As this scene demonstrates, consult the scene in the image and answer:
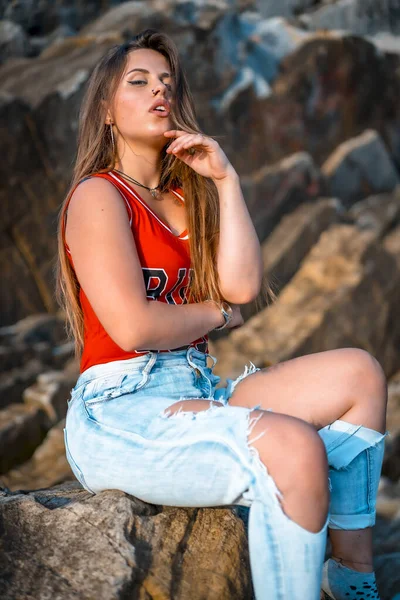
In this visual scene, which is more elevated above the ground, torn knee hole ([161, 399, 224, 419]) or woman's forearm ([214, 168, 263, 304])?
woman's forearm ([214, 168, 263, 304])

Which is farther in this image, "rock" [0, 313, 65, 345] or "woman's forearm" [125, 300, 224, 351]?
"rock" [0, 313, 65, 345]

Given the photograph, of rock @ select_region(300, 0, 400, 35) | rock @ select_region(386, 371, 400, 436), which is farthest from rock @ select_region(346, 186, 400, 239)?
rock @ select_region(300, 0, 400, 35)

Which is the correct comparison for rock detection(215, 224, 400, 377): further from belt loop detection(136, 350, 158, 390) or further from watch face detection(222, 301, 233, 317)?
belt loop detection(136, 350, 158, 390)

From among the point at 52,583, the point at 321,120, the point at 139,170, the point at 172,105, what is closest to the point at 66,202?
the point at 139,170

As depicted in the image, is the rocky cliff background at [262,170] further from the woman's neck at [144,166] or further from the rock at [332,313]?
the woman's neck at [144,166]

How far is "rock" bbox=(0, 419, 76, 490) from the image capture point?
4.76 m

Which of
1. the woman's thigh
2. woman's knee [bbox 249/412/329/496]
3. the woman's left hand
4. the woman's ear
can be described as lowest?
the woman's thigh

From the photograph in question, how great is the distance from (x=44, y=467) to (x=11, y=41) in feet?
14.3

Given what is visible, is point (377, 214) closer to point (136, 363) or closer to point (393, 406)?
point (393, 406)

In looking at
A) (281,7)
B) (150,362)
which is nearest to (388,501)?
(150,362)

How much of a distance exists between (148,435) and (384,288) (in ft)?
16.8

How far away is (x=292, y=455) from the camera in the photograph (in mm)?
1578

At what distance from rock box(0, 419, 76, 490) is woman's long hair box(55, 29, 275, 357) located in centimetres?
273

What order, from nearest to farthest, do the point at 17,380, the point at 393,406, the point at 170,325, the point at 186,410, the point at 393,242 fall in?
1. the point at 186,410
2. the point at 170,325
3. the point at 17,380
4. the point at 393,406
5. the point at 393,242
